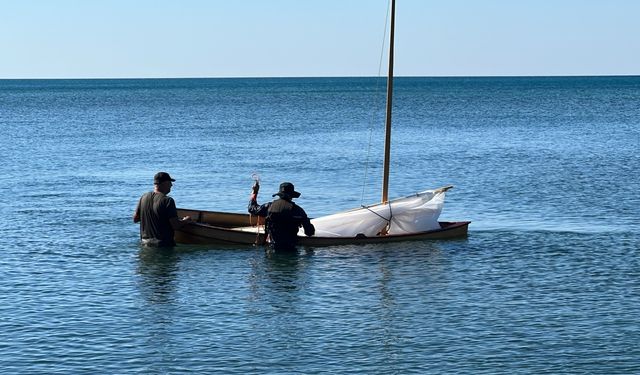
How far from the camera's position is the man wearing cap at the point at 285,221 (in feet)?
98.3

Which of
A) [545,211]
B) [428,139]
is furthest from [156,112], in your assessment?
[545,211]

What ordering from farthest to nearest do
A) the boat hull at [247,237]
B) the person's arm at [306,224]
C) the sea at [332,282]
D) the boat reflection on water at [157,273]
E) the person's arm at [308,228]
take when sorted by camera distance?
1. the boat hull at [247,237]
2. the person's arm at [308,228]
3. the person's arm at [306,224]
4. the boat reflection on water at [157,273]
5. the sea at [332,282]

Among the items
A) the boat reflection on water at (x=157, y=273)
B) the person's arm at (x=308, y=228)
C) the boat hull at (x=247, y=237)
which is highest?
the person's arm at (x=308, y=228)

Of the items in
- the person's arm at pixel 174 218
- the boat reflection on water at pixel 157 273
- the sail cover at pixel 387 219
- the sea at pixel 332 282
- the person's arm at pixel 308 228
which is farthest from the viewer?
the sail cover at pixel 387 219

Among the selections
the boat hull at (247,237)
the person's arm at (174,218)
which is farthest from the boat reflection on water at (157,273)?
the person's arm at (174,218)

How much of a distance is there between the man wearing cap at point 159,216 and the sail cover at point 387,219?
378 cm

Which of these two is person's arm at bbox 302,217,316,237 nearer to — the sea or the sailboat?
the sailboat

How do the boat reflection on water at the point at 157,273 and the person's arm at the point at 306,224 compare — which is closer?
the boat reflection on water at the point at 157,273

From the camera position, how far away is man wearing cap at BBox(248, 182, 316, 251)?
1179 inches

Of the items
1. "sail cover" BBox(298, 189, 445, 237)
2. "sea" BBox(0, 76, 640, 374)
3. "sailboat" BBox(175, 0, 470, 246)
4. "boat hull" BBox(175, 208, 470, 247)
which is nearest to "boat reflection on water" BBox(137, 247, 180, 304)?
"sea" BBox(0, 76, 640, 374)

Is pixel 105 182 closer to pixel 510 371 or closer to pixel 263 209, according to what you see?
pixel 263 209

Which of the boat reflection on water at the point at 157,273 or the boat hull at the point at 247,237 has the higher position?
the boat hull at the point at 247,237

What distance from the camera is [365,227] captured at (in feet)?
105

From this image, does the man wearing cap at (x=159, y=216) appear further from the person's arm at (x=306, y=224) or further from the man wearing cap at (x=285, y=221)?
the person's arm at (x=306, y=224)
